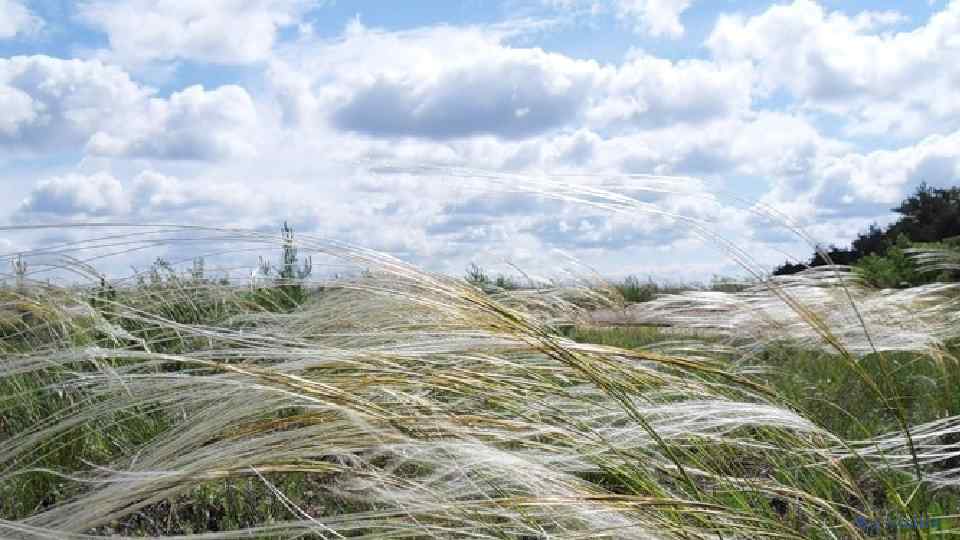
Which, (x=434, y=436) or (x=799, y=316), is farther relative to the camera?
(x=799, y=316)

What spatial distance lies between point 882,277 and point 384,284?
753cm

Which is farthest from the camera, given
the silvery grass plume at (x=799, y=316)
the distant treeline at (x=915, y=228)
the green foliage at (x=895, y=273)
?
the distant treeline at (x=915, y=228)

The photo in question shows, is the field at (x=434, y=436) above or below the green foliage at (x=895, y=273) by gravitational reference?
above

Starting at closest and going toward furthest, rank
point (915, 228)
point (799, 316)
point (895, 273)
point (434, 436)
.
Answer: point (434, 436) → point (799, 316) → point (895, 273) → point (915, 228)

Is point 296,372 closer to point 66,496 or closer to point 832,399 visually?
point 66,496

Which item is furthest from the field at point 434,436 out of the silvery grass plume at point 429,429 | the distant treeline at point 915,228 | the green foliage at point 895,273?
the distant treeline at point 915,228

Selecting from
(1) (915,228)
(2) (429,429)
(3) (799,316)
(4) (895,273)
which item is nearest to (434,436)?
(2) (429,429)

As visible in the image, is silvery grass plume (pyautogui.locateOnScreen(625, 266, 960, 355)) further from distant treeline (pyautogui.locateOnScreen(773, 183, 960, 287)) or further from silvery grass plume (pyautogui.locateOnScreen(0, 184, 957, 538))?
distant treeline (pyautogui.locateOnScreen(773, 183, 960, 287))

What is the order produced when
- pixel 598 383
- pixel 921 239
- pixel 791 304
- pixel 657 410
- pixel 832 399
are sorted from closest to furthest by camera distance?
pixel 598 383 < pixel 657 410 < pixel 791 304 < pixel 832 399 < pixel 921 239

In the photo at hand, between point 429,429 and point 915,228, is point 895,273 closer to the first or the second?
point 915,228

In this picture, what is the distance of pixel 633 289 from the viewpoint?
10219 mm

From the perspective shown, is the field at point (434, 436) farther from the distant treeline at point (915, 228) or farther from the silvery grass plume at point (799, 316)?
the distant treeline at point (915, 228)

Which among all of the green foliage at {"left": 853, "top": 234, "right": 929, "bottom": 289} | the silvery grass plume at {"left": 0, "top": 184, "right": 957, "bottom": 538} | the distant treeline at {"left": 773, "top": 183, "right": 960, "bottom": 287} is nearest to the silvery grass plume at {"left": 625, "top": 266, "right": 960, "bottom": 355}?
the silvery grass plume at {"left": 0, "top": 184, "right": 957, "bottom": 538}

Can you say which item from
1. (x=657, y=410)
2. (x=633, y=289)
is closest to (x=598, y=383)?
(x=657, y=410)
